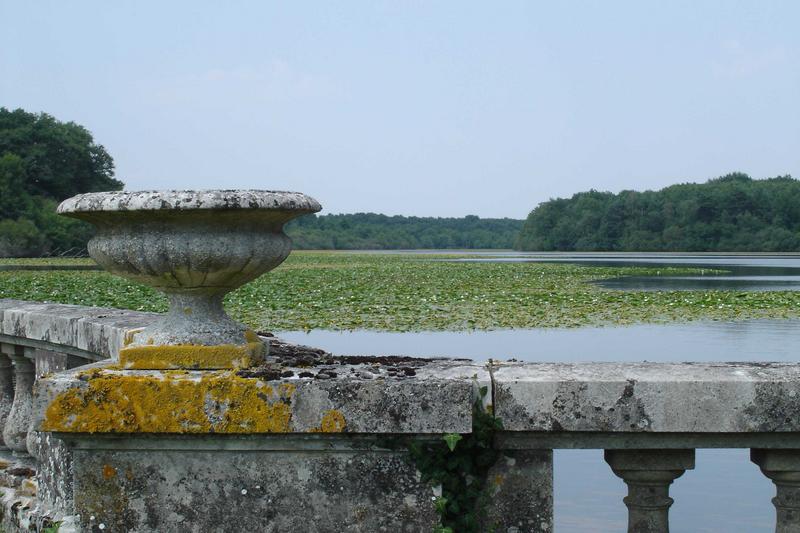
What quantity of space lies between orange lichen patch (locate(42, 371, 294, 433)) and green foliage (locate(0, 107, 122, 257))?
58.9 meters

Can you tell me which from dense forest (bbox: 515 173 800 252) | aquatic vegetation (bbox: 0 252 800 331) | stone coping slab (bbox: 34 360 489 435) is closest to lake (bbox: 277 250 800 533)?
aquatic vegetation (bbox: 0 252 800 331)

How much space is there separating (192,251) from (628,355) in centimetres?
1239

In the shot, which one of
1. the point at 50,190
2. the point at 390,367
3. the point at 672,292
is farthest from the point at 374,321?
the point at 50,190

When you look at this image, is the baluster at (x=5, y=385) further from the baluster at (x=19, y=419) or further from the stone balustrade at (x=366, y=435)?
the stone balustrade at (x=366, y=435)

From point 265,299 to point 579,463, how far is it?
43.1 feet

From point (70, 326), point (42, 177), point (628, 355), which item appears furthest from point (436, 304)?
point (42, 177)

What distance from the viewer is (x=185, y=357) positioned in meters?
2.73

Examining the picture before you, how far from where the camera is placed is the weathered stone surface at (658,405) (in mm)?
2490

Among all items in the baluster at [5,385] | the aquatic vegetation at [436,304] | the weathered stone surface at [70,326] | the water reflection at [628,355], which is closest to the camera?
the weathered stone surface at [70,326]

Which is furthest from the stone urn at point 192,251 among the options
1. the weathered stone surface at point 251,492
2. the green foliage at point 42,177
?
the green foliage at point 42,177

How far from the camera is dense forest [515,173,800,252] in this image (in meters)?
95.1

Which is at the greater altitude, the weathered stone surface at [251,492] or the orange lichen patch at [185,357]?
the orange lichen patch at [185,357]

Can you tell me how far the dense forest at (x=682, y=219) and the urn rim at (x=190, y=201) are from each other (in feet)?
324

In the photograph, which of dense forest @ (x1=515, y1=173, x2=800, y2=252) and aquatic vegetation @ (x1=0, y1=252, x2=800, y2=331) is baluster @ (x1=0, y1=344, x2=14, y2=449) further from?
dense forest @ (x1=515, y1=173, x2=800, y2=252)
